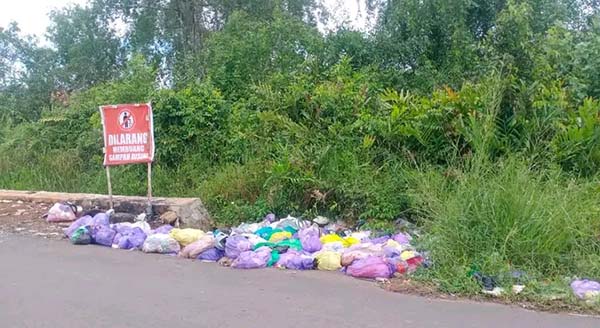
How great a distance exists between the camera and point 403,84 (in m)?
12.3

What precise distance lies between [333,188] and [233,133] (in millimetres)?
2822

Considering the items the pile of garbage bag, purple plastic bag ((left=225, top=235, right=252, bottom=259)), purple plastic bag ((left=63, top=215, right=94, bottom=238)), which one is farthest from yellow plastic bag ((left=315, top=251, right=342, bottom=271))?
purple plastic bag ((left=63, top=215, right=94, bottom=238))

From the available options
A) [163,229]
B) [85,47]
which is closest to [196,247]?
[163,229]

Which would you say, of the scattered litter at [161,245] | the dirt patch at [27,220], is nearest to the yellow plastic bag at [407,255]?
the scattered litter at [161,245]

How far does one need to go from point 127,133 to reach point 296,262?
353 centimetres

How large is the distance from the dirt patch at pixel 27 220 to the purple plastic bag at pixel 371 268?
4.07m

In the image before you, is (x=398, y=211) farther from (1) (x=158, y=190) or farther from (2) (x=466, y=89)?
(1) (x=158, y=190)

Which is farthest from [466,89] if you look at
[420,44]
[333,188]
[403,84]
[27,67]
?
[27,67]

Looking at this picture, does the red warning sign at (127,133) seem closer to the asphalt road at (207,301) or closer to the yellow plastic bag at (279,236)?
the asphalt road at (207,301)

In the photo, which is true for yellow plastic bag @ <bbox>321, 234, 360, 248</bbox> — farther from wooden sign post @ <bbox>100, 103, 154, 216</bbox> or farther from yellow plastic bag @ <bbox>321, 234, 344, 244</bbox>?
wooden sign post @ <bbox>100, 103, 154, 216</bbox>

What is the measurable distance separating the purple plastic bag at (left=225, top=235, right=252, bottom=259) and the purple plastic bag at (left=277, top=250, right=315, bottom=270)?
476 mm

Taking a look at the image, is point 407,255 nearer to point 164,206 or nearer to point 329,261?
point 329,261

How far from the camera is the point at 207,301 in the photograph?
4.81 m

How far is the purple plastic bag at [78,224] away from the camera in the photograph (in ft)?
24.3
